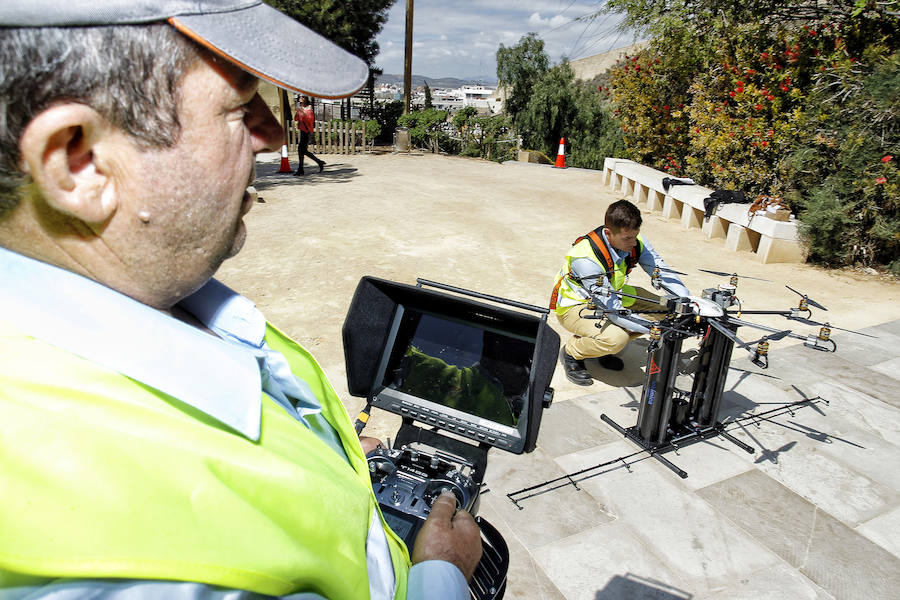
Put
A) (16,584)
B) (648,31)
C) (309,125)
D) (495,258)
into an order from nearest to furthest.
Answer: (16,584)
(495,258)
(648,31)
(309,125)

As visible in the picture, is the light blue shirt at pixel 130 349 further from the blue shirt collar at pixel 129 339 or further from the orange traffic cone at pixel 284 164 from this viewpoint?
the orange traffic cone at pixel 284 164

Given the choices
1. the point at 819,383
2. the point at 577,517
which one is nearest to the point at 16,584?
the point at 577,517

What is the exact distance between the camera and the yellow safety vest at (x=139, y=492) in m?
0.60

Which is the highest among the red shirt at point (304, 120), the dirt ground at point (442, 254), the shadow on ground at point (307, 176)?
the red shirt at point (304, 120)

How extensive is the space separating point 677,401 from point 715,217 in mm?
5636

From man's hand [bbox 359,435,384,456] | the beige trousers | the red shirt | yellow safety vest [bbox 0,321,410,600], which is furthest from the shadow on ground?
yellow safety vest [bbox 0,321,410,600]

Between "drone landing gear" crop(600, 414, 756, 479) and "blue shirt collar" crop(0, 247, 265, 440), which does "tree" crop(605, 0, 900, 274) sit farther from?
"blue shirt collar" crop(0, 247, 265, 440)

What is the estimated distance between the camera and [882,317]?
565cm

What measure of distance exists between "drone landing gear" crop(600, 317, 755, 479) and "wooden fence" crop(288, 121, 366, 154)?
1407cm

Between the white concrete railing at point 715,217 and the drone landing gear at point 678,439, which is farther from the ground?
the white concrete railing at point 715,217

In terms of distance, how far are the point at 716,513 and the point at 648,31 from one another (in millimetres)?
9039

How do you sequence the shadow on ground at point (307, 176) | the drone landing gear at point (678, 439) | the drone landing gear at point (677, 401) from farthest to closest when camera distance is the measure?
1. the shadow on ground at point (307, 176)
2. the drone landing gear at point (678, 439)
3. the drone landing gear at point (677, 401)

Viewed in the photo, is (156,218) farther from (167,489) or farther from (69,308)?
(167,489)

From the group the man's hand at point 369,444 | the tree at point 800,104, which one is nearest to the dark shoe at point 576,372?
the man's hand at point 369,444
